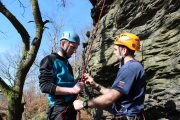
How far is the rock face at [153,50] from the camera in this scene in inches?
247

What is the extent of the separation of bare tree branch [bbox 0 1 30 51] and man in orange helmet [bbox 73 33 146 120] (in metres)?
6.93

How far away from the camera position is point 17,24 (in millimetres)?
11078

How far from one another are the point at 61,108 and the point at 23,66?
5741 mm

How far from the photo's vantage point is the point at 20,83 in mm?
10891

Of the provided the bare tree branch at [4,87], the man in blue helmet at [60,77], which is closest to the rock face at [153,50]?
the man in blue helmet at [60,77]

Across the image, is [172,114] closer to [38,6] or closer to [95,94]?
[95,94]

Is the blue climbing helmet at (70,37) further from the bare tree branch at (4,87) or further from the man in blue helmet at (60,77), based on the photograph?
the bare tree branch at (4,87)

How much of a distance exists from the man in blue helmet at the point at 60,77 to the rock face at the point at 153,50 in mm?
1873

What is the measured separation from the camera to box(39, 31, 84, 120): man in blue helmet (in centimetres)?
525

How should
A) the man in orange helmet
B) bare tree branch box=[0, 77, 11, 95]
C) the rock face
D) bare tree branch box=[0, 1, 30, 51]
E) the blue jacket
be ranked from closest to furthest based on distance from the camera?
the man in orange helmet → the blue jacket → the rock face → bare tree branch box=[0, 77, 11, 95] → bare tree branch box=[0, 1, 30, 51]

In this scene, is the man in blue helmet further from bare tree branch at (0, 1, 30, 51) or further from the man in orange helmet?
bare tree branch at (0, 1, 30, 51)

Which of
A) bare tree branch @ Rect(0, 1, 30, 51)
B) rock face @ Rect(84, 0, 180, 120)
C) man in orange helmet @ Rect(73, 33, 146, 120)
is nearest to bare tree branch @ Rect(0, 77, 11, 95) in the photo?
bare tree branch @ Rect(0, 1, 30, 51)

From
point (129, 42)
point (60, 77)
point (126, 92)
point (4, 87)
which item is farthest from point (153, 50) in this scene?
point (4, 87)

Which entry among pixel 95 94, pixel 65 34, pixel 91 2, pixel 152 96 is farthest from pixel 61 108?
pixel 91 2
